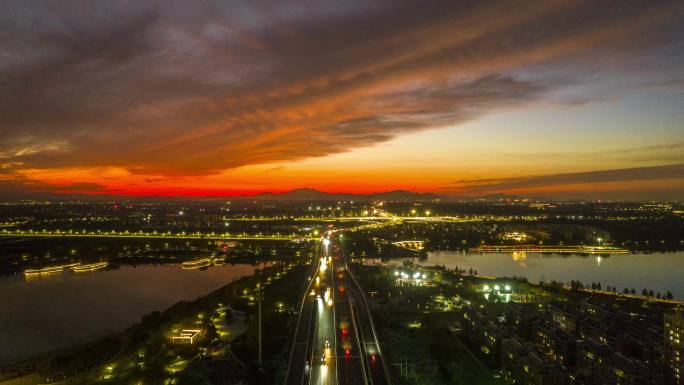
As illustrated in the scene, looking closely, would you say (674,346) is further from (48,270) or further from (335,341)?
(48,270)

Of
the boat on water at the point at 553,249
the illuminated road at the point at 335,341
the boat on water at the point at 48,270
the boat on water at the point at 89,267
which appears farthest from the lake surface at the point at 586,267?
the boat on water at the point at 48,270

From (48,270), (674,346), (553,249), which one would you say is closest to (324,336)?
(674,346)

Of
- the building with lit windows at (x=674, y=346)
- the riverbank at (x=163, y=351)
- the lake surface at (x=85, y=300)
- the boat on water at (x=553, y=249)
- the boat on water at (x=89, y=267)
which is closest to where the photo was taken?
the riverbank at (x=163, y=351)

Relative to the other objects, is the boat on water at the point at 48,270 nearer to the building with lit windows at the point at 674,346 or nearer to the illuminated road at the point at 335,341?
the illuminated road at the point at 335,341

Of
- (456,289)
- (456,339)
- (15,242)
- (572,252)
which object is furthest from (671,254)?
(15,242)

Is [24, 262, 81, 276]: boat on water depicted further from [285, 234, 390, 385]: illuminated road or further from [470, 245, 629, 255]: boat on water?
[470, 245, 629, 255]: boat on water
